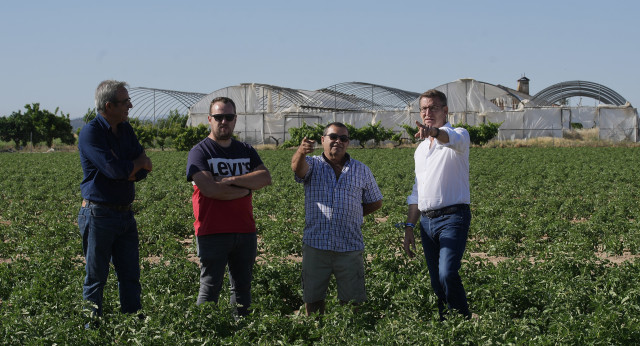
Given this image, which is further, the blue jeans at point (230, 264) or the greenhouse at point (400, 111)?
the greenhouse at point (400, 111)

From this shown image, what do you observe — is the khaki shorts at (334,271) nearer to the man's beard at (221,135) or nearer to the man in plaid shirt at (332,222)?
the man in plaid shirt at (332,222)

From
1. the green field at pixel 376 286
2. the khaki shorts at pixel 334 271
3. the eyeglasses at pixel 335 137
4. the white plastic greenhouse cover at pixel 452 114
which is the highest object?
the white plastic greenhouse cover at pixel 452 114

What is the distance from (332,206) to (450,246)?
35.8 inches

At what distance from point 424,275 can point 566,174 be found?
16.6 meters

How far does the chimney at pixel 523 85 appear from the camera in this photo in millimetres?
65062

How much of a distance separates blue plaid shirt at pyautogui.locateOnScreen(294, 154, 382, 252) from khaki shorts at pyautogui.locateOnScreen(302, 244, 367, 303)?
7 cm

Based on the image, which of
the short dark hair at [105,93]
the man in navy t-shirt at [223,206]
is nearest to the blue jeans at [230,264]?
the man in navy t-shirt at [223,206]

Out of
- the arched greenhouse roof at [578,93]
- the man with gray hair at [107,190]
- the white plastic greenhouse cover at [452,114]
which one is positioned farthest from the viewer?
the arched greenhouse roof at [578,93]

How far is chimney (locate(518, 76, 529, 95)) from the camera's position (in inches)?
2562

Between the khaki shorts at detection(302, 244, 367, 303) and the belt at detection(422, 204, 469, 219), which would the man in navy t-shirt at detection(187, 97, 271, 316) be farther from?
the belt at detection(422, 204, 469, 219)

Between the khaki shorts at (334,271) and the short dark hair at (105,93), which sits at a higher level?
the short dark hair at (105,93)

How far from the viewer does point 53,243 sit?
31.5 feet

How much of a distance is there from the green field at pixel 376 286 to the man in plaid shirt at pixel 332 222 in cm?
25

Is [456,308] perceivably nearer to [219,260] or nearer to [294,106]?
[219,260]
